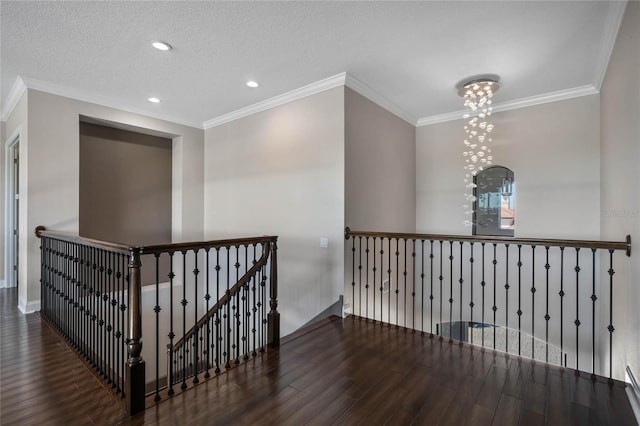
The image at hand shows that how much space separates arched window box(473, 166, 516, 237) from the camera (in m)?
4.66

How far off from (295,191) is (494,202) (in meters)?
3.14

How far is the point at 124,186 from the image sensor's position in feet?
17.0

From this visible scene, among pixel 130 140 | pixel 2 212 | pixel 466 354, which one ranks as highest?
pixel 130 140

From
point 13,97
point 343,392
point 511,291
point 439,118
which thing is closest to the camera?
point 343,392

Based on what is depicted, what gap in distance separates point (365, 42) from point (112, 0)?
219cm

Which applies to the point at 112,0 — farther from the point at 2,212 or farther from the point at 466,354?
the point at 2,212

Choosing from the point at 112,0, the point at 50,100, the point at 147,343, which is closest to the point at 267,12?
the point at 112,0

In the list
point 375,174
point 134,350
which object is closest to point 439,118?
point 375,174

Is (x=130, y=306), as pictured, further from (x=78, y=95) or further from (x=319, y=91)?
(x=78, y=95)

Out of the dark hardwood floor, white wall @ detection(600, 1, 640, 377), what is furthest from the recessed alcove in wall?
white wall @ detection(600, 1, 640, 377)

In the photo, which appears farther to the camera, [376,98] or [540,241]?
[376,98]

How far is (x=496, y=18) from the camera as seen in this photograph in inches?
103

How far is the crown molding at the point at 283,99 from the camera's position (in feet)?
12.4

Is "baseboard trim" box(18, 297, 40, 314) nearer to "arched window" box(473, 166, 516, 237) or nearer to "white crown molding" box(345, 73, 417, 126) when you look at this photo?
"white crown molding" box(345, 73, 417, 126)
